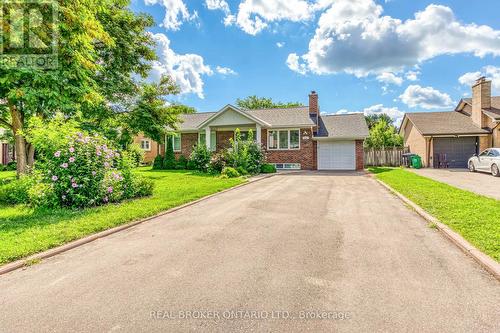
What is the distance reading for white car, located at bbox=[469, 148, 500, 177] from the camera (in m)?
14.9

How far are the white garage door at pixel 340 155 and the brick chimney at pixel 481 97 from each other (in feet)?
31.8

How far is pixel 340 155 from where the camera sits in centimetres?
2191

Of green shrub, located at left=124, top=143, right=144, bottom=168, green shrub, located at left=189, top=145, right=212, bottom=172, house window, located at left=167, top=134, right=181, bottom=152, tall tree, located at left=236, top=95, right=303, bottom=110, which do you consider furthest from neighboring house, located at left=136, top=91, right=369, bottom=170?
tall tree, located at left=236, top=95, right=303, bottom=110

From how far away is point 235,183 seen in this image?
Result: 1297cm

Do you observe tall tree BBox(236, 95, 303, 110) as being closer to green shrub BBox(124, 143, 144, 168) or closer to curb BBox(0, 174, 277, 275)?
green shrub BBox(124, 143, 144, 168)

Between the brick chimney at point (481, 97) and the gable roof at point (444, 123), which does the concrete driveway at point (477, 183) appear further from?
the brick chimney at point (481, 97)

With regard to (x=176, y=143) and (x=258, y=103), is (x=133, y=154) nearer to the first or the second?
(x=176, y=143)

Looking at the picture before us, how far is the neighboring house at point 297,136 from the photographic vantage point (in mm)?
20969

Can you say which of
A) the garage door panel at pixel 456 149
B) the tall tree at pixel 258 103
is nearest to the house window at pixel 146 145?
the garage door panel at pixel 456 149

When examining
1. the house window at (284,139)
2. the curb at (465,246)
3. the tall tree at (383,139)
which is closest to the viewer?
the curb at (465,246)

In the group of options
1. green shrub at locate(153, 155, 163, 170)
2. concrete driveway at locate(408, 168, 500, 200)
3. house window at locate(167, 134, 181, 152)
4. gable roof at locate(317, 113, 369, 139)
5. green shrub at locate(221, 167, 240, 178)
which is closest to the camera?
concrete driveway at locate(408, 168, 500, 200)

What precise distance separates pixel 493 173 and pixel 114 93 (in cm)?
2096

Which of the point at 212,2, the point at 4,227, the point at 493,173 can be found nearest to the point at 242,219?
the point at 4,227

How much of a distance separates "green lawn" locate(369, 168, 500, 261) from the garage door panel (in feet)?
47.9
